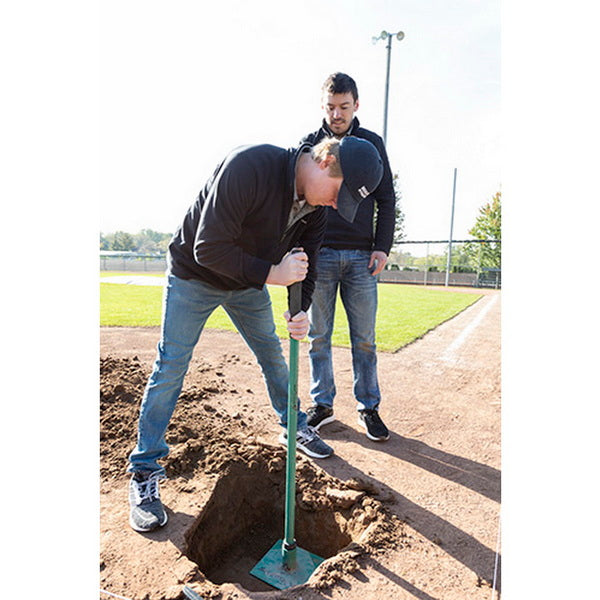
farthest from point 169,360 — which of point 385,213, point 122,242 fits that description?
point 122,242

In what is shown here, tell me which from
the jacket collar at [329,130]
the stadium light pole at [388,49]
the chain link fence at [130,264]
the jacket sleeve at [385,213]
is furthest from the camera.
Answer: the chain link fence at [130,264]

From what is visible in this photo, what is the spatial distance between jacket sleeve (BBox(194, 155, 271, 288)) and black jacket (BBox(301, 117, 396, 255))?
1.28 m

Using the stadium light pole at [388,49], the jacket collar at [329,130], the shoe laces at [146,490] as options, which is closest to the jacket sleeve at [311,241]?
the jacket collar at [329,130]

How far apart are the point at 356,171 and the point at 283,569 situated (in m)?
2.22

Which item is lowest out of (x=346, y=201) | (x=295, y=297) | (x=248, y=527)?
(x=248, y=527)

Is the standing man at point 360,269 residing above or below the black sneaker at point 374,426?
above

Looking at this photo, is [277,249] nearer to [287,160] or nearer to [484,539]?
[287,160]

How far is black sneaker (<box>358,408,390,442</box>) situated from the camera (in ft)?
11.1

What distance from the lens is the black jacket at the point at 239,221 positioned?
7.09 ft

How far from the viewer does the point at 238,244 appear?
2.46 metres

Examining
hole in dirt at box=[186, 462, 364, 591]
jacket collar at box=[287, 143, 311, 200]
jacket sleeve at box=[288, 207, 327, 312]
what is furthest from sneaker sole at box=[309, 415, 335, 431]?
jacket collar at box=[287, 143, 311, 200]

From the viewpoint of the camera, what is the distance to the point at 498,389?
4805 mm

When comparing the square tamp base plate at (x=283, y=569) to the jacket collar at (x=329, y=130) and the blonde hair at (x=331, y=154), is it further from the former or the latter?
the jacket collar at (x=329, y=130)

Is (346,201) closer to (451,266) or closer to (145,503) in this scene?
(145,503)
